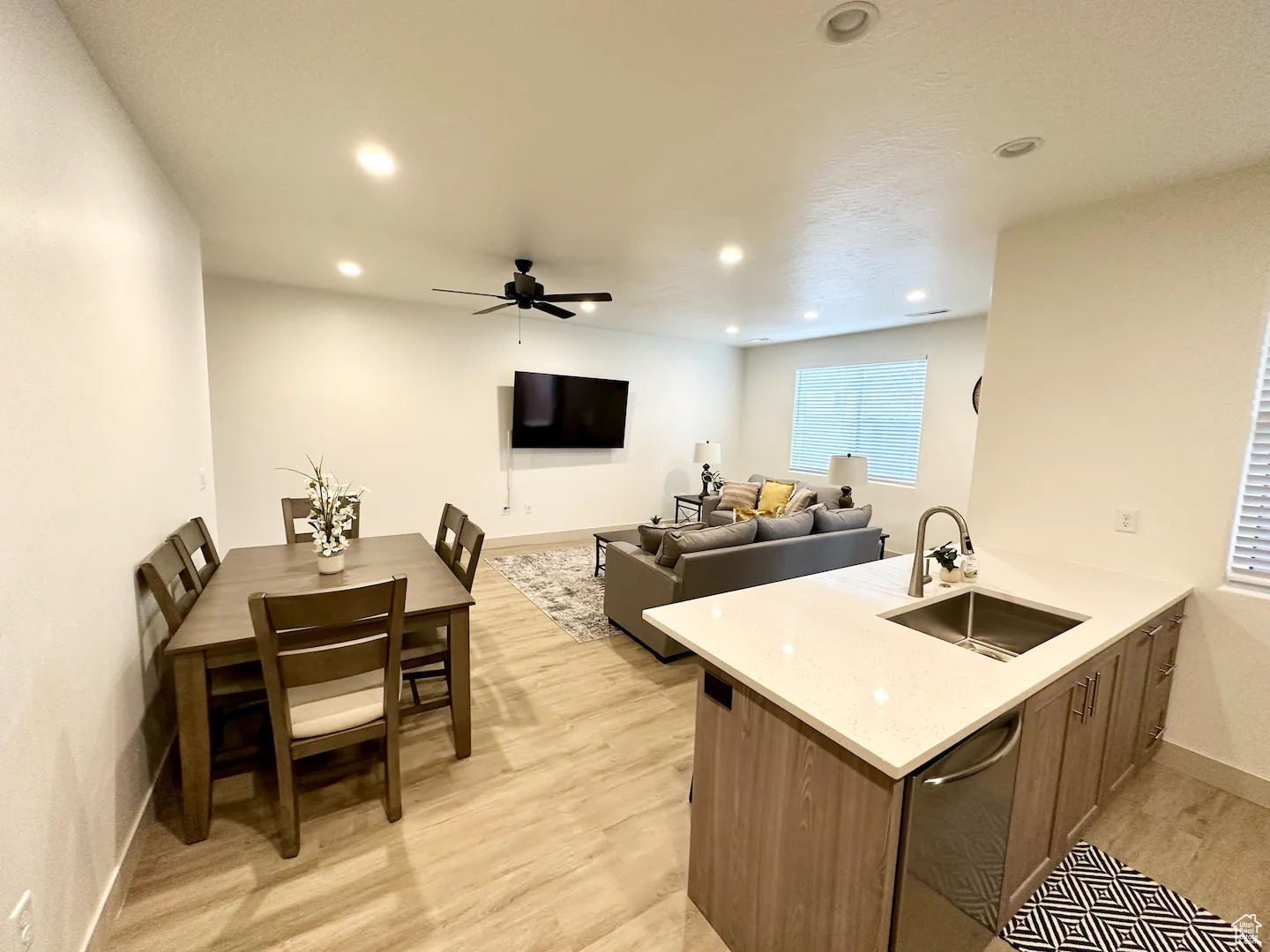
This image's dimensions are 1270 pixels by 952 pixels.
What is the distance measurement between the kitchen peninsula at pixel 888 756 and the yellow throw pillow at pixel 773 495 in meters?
3.87

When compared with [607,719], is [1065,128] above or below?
above

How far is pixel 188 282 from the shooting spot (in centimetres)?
288

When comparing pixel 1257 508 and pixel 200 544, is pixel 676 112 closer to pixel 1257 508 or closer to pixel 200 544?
pixel 1257 508

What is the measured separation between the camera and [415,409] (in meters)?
5.40

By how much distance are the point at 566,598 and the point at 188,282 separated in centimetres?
328

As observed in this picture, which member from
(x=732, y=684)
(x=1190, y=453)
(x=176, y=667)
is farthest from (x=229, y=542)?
(x=1190, y=453)

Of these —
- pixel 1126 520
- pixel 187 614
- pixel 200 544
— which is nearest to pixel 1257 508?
pixel 1126 520

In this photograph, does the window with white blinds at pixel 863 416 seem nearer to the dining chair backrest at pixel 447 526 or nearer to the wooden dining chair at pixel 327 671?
the dining chair backrest at pixel 447 526

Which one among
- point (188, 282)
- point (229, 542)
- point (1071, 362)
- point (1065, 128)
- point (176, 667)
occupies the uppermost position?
point (1065, 128)

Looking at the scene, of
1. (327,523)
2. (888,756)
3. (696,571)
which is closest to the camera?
(888,756)

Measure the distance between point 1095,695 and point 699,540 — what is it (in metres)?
1.96

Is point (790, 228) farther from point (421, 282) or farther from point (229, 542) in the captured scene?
point (229, 542)

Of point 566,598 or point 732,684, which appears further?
point 566,598

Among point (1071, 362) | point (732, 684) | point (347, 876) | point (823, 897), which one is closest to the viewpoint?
point (823, 897)
